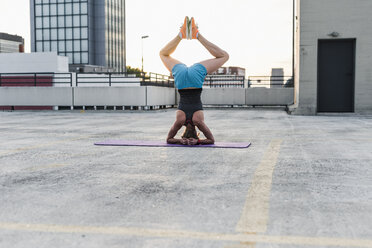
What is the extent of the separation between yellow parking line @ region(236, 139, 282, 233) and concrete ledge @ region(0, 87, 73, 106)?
19511mm

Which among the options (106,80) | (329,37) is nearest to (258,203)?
(329,37)

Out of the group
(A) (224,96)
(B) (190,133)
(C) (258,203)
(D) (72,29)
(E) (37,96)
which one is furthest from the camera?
(D) (72,29)

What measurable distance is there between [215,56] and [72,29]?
84323 millimetres

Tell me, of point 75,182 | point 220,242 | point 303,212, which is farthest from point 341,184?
point 75,182

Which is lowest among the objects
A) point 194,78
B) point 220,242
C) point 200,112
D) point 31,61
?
point 220,242

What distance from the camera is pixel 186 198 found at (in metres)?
4.03

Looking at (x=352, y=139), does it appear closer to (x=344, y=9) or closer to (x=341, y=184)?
(x=341, y=184)

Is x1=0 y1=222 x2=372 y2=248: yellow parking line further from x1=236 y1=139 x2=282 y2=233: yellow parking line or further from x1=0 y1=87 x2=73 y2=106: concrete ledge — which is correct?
x1=0 y1=87 x2=73 y2=106: concrete ledge

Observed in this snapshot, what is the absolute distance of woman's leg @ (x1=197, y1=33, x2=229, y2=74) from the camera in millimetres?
8188

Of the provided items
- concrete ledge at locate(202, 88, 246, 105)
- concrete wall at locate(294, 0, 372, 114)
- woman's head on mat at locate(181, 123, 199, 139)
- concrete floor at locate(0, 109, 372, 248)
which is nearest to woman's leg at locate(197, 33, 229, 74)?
woman's head on mat at locate(181, 123, 199, 139)

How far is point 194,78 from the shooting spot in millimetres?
8008

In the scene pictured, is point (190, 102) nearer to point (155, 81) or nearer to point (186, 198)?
point (186, 198)

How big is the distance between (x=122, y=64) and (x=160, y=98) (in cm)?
7692

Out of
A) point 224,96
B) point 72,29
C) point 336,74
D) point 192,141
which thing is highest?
point 72,29
